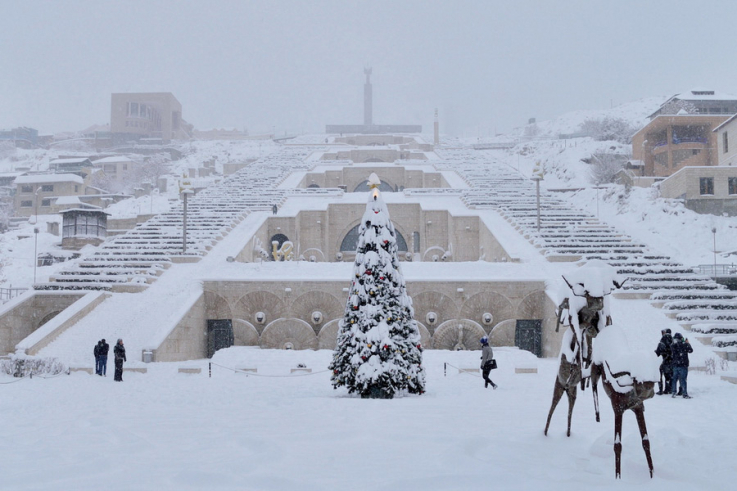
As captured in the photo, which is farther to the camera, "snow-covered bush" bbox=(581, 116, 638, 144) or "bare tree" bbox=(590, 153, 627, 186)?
"snow-covered bush" bbox=(581, 116, 638, 144)

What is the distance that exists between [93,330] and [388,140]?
225ft

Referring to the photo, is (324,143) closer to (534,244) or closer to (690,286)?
(534,244)

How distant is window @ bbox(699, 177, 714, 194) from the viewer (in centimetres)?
3475

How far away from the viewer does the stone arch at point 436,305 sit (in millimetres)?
20625

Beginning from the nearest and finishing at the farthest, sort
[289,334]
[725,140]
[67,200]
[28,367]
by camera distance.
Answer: [28,367] → [289,334] → [725,140] → [67,200]

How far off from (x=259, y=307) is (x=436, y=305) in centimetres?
572

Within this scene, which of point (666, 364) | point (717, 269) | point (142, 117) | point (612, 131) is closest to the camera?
point (666, 364)

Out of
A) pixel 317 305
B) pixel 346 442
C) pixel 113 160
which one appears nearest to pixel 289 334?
pixel 317 305


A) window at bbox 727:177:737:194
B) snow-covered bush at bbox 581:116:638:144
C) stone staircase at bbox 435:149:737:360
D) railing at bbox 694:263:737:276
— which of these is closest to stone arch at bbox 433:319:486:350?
stone staircase at bbox 435:149:737:360

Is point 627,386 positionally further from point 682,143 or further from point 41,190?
point 41,190

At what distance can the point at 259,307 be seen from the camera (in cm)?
2089

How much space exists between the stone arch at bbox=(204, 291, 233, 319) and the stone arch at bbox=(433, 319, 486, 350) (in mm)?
6772

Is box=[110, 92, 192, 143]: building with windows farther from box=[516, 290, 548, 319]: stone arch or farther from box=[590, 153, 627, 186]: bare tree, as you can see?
box=[516, 290, 548, 319]: stone arch

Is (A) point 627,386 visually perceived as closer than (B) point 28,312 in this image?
Yes
